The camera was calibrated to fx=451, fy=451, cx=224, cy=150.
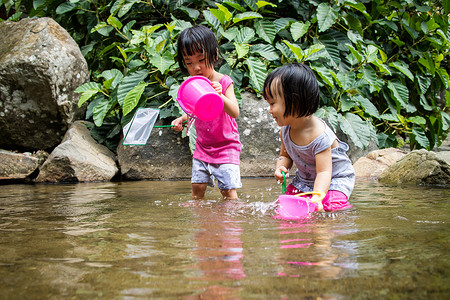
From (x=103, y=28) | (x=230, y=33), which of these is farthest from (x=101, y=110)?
(x=230, y=33)

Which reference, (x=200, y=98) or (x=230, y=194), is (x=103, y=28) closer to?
(x=230, y=194)

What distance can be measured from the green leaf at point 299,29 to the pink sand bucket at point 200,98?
3.28 metres

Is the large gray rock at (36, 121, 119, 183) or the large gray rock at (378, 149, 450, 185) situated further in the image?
the large gray rock at (36, 121, 119, 183)

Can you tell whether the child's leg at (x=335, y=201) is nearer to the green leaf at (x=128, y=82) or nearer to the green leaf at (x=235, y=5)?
the green leaf at (x=128, y=82)

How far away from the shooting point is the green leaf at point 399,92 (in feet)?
20.0

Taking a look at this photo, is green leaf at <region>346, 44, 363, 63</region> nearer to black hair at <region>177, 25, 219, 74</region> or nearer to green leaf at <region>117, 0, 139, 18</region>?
green leaf at <region>117, 0, 139, 18</region>

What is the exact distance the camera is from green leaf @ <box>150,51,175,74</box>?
525 cm

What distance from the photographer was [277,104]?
2486 mm

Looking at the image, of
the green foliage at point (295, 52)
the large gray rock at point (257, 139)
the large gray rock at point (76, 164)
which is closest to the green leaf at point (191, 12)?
the green foliage at point (295, 52)

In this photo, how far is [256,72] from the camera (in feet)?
17.9

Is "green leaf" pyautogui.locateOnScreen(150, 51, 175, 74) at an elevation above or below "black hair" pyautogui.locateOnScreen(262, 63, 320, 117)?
above

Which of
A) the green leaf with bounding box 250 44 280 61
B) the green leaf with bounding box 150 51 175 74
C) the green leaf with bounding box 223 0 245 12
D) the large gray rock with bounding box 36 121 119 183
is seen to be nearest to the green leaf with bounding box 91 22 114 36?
the green leaf with bounding box 150 51 175 74

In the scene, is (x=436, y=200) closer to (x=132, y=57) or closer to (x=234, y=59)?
(x=234, y=59)

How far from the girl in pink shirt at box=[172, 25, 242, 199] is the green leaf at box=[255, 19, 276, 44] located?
2.71 m
